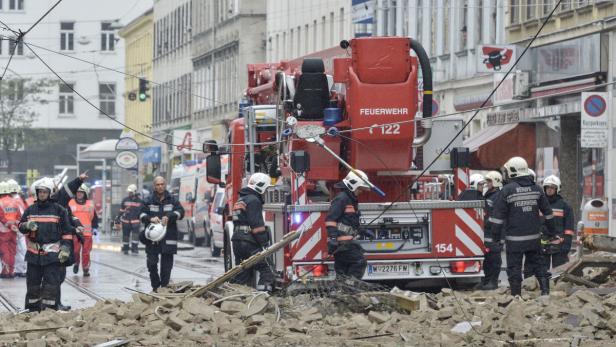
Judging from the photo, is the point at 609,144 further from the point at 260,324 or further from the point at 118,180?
the point at 118,180

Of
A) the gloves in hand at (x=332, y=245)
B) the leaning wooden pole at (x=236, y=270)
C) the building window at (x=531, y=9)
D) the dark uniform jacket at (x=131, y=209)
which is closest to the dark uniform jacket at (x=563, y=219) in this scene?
the gloves in hand at (x=332, y=245)

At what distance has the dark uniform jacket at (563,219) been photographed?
72.3 ft

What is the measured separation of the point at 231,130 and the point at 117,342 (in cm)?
1154

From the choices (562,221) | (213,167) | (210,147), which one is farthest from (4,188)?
(562,221)

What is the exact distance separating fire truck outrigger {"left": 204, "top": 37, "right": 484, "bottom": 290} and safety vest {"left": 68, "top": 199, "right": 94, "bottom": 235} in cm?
1080

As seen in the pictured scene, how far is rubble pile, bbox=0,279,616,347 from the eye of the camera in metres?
14.5

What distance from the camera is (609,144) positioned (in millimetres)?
36906

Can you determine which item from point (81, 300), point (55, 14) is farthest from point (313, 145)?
point (55, 14)

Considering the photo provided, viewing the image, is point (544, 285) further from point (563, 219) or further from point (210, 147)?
point (210, 147)

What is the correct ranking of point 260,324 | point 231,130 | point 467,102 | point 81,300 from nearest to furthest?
point 260,324, point 81,300, point 231,130, point 467,102

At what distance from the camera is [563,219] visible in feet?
72.6

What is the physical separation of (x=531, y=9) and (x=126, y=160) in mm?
17566

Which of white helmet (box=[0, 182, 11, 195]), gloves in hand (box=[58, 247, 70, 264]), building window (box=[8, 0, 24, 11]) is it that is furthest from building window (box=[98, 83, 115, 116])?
gloves in hand (box=[58, 247, 70, 264])

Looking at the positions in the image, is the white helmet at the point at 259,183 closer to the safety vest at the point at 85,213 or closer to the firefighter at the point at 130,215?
the safety vest at the point at 85,213
